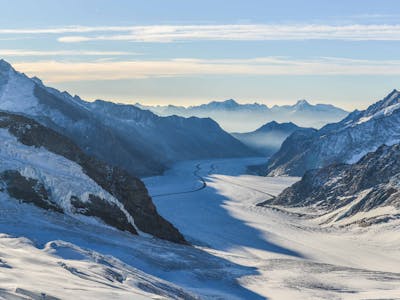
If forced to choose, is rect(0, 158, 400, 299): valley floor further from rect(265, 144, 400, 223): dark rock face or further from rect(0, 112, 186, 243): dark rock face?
rect(265, 144, 400, 223): dark rock face

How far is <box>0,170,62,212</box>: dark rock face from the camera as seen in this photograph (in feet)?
209

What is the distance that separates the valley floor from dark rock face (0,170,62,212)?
62.8 inches

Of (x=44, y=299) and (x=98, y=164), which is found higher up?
(x=98, y=164)

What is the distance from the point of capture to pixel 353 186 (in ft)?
497

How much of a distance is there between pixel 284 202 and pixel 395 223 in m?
53.9

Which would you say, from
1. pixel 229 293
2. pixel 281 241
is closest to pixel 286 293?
pixel 229 293

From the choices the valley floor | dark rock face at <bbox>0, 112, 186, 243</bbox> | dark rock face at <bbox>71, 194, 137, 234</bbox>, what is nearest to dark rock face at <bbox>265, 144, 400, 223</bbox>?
the valley floor

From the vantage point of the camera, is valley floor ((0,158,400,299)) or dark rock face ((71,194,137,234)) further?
dark rock face ((71,194,137,234))

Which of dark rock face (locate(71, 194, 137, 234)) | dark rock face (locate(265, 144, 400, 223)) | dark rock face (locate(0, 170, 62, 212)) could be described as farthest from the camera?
dark rock face (locate(265, 144, 400, 223))

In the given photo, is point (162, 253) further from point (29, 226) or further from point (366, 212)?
point (366, 212)

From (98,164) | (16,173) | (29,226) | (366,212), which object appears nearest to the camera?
(29,226)

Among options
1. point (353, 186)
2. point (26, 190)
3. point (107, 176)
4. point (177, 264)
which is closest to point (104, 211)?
point (26, 190)

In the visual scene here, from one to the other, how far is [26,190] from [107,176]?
17745 mm

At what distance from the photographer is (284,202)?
164750 millimetres
